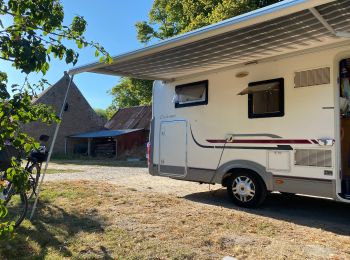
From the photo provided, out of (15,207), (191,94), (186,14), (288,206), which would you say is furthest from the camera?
(186,14)

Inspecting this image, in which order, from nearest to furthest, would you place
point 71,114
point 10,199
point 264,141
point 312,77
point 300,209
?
point 10,199
point 312,77
point 264,141
point 300,209
point 71,114

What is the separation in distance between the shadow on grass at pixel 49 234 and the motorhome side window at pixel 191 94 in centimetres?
355

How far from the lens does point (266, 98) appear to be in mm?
7297

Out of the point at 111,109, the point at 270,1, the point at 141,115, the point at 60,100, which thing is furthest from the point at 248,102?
the point at 111,109

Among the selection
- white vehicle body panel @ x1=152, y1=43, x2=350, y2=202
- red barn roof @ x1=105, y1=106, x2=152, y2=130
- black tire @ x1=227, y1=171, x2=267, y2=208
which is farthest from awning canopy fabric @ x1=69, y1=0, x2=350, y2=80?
red barn roof @ x1=105, y1=106, x2=152, y2=130

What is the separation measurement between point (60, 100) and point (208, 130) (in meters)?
30.8

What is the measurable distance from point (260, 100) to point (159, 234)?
11.1 feet

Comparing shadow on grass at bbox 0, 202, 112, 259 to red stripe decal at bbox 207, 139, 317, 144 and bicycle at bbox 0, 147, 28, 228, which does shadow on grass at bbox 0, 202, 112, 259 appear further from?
red stripe decal at bbox 207, 139, 317, 144

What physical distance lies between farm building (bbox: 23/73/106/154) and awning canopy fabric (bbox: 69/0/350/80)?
27984 millimetres

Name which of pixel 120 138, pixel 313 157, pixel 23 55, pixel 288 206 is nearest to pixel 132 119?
pixel 120 138

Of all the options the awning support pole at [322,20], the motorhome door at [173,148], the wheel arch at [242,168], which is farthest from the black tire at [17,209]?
the awning support pole at [322,20]

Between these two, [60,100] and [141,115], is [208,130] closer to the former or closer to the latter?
[141,115]

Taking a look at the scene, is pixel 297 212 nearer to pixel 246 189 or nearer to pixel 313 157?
pixel 246 189

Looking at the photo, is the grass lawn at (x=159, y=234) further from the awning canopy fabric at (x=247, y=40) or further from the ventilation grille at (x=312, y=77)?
the awning canopy fabric at (x=247, y=40)
